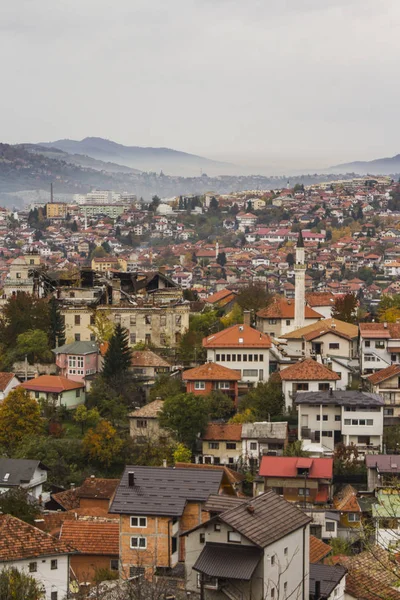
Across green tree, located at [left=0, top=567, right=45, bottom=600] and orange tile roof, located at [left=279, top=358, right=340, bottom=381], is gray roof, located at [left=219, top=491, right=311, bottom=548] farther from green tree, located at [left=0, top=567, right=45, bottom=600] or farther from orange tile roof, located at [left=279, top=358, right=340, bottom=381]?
orange tile roof, located at [left=279, top=358, right=340, bottom=381]

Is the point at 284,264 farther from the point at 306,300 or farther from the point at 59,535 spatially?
the point at 59,535

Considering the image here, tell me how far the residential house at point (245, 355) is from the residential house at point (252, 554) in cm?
1693

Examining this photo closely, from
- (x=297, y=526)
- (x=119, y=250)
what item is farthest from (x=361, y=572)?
(x=119, y=250)

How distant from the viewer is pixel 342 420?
3400cm

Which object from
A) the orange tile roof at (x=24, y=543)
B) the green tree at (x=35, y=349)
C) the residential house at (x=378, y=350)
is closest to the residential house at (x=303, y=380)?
the residential house at (x=378, y=350)

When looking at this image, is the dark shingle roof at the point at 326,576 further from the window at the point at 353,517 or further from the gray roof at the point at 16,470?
the gray roof at the point at 16,470

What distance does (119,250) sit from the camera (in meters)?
149

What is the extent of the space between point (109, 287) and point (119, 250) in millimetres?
103133

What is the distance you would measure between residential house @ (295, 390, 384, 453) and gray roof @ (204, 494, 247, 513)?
11283mm

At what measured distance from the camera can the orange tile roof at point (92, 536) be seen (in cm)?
2466

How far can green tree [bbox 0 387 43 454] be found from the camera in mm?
35188

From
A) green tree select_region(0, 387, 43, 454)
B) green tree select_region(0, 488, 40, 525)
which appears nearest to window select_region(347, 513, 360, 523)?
green tree select_region(0, 488, 40, 525)

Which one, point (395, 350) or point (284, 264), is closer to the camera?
point (395, 350)

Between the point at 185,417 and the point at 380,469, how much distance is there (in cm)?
554
